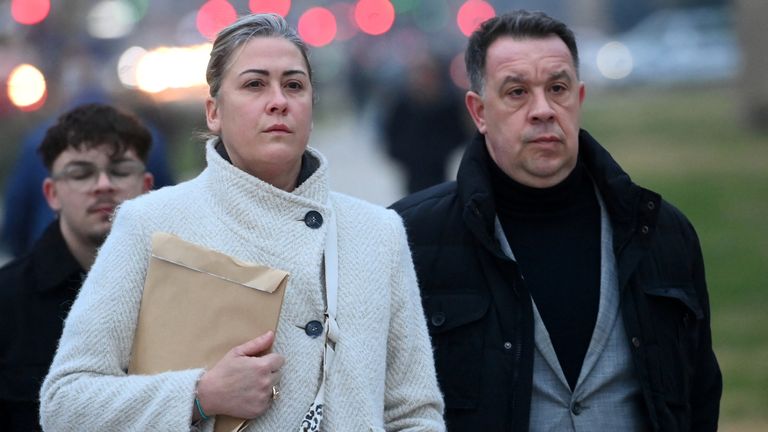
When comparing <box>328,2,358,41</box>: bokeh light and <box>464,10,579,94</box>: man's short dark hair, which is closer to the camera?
<box>464,10,579,94</box>: man's short dark hair

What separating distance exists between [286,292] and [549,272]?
3.98 feet

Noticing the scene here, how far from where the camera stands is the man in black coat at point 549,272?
16.0 feet

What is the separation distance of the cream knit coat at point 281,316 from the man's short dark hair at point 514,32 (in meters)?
1.10

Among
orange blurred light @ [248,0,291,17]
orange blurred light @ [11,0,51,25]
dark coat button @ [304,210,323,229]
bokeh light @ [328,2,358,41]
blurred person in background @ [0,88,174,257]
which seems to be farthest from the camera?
bokeh light @ [328,2,358,41]

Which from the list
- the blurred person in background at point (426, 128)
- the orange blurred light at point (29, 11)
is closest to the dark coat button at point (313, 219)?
the blurred person in background at point (426, 128)

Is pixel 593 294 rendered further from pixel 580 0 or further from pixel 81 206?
pixel 580 0

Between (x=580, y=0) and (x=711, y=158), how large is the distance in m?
50.5

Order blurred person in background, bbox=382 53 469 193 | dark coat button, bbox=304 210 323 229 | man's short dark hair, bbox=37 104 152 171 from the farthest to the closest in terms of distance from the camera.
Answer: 1. blurred person in background, bbox=382 53 469 193
2. man's short dark hair, bbox=37 104 152 171
3. dark coat button, bbox=304 210 323 229

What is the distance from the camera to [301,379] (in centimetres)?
407

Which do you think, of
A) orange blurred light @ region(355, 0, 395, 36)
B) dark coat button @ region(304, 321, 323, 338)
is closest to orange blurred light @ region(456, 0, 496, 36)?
orange blurred light @ region(355, 0, 395, 36)

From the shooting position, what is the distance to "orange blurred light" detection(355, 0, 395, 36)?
226 ft

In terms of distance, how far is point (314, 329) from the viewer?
4.11 metres

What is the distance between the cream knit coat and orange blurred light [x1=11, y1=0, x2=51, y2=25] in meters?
31.2

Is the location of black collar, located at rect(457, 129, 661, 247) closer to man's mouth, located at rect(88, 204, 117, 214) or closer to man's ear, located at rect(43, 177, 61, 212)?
man's mouth, located at rect(88, 204, 117, 214)
